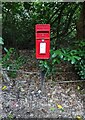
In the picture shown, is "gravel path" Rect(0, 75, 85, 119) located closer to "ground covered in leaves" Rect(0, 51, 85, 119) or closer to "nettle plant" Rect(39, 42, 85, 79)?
"ground covered in leaves" Rect(0, 51, 85, 119)

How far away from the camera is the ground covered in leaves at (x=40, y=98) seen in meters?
2.96

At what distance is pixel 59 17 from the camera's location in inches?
188

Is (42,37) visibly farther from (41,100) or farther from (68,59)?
(41,100)

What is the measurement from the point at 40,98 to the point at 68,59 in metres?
0.61

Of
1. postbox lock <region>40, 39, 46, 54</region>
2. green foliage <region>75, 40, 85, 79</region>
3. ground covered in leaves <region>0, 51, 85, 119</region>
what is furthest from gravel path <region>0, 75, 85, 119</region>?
postbox lock <region>40, 39, 46, 54</region>

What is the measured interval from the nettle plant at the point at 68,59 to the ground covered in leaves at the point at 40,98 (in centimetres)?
24

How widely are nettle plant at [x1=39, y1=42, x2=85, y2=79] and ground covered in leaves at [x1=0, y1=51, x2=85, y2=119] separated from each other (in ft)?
0.77

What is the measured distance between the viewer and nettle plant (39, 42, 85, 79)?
3029 millimetres

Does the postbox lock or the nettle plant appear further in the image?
the nettle plant

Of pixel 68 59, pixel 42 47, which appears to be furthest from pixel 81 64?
pixel 42 47

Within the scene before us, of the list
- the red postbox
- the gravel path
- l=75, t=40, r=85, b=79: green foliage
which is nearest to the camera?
the red postbox

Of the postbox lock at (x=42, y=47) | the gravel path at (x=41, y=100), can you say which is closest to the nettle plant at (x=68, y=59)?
the postbox lock at (x=42, y=47)

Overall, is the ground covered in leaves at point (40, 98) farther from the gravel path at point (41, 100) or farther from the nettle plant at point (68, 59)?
the nettle plant at point (68, 59)

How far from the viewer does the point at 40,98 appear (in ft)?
10.3
